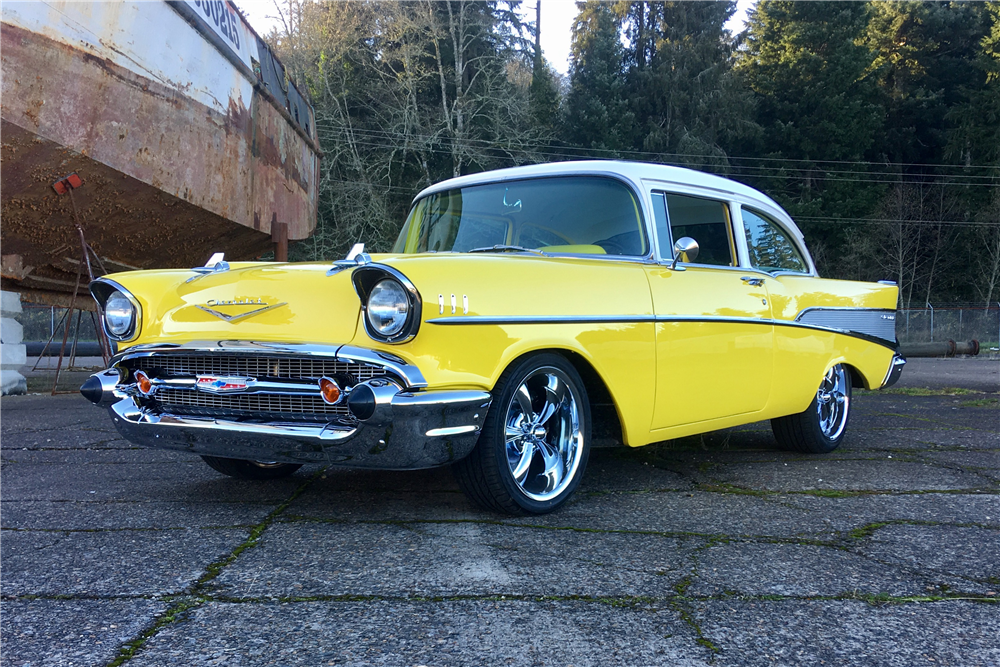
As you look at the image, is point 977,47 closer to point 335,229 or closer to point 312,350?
point 335,229

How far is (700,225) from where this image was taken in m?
4.19

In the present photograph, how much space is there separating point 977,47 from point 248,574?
44120 millimetres

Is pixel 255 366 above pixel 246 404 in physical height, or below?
above

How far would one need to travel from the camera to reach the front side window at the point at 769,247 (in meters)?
4.50

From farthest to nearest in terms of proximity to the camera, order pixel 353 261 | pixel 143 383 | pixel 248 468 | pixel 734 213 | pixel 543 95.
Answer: pixel 543 95
pixel 734 213
pixel 248 468
pixel 143 383
pixel 353 261

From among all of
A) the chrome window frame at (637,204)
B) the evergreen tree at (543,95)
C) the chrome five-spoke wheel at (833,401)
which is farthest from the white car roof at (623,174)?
the evergreen tree at (543,95)

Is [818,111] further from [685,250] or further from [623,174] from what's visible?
[685,250]

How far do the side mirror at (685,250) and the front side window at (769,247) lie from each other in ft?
2.84

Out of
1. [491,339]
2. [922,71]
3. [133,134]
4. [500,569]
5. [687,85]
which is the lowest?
[500,569]

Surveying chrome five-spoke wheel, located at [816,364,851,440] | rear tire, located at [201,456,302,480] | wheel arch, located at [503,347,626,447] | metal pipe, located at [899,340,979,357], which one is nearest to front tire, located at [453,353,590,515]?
wheel arch, located at [503,347,626,447]

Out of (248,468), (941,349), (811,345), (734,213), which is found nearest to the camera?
(248,468)

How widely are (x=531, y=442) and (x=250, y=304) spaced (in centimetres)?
117

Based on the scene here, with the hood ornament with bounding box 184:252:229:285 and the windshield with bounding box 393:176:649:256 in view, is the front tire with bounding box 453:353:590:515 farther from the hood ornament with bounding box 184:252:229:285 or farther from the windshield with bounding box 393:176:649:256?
the hood ornament with bounding box 184:252:229:285

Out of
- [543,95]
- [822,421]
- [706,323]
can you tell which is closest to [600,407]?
[706,323]
